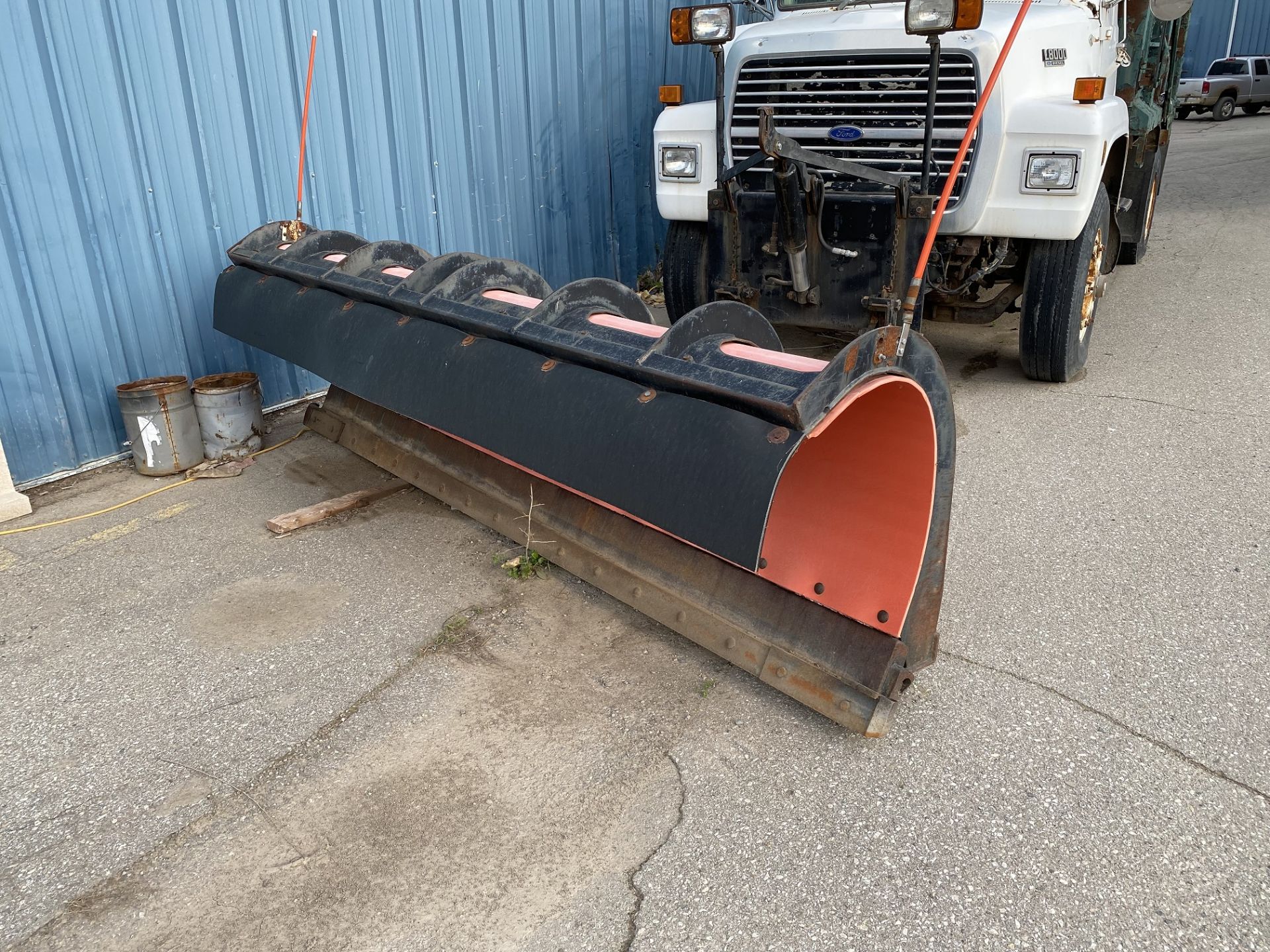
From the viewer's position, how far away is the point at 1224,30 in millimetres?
27547

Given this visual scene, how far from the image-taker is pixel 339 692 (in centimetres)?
284

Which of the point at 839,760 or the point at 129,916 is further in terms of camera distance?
the point at 839,760

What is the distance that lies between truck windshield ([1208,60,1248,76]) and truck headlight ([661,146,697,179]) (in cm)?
2460

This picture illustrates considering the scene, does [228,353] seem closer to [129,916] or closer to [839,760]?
[129,916]

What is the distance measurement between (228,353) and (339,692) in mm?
2853

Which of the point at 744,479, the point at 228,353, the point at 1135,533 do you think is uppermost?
the point at 744,479

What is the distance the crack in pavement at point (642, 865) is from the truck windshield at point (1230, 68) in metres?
27.9

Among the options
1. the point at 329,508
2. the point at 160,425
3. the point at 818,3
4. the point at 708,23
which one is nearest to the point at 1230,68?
the point at 818,3

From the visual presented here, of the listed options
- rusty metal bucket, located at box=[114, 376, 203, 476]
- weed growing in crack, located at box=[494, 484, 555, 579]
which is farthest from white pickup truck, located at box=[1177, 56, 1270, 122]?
rusty metal bucket, located at box=[114, 376, 203, 476]

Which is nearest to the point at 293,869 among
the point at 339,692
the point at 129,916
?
the point at 129,916

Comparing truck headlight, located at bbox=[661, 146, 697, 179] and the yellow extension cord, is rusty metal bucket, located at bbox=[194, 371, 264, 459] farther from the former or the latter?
truck headlight, located at bbox=[661, 146, 697, 179]

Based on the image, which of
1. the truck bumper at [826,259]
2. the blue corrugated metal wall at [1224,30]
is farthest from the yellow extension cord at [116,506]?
the blue corrugated metal wall at [1224,30]

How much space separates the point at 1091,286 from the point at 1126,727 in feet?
12.1

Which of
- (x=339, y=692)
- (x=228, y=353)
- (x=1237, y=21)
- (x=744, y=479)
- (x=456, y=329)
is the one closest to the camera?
(x=744, y=479)
